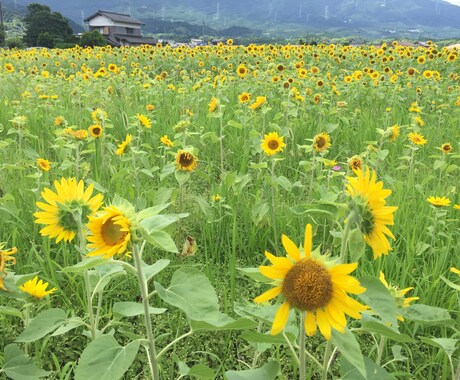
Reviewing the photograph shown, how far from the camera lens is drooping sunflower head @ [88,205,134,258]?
2.60 ft

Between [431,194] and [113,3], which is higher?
Result: [113,3]

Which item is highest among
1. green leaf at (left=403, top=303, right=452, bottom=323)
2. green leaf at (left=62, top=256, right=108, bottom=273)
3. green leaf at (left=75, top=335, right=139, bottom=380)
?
green leaf at (left=62, top=256, right=108, bottom=273)

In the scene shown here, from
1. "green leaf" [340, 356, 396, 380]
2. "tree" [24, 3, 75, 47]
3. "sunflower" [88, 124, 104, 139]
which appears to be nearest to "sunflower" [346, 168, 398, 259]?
"green leaf" [340, 356, 396, 380]

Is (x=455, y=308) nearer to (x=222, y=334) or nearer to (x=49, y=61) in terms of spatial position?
(x=222, y=334)

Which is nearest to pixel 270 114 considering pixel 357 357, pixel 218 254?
pixel 218 254

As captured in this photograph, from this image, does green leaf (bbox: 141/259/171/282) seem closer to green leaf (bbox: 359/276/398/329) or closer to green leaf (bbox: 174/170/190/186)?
green leaf (bbox: 359/276/398/329)

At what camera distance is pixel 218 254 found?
202cm

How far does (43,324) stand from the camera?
1.03 meters

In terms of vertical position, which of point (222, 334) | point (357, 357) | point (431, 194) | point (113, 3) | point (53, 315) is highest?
point (113, 3)

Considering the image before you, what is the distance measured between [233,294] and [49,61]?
9.12m

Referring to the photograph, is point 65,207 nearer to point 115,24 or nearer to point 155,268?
point 155,268

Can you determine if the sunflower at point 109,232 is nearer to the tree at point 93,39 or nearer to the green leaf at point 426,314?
the green leaf at point 426,314

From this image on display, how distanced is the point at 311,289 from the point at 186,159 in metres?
1.41

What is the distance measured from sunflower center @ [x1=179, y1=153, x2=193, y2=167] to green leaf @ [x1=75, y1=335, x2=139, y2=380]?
4.15 ft
